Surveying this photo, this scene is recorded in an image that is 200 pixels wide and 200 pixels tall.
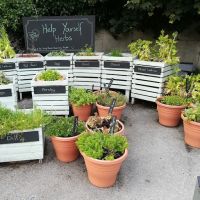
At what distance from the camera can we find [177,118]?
15.5 ft

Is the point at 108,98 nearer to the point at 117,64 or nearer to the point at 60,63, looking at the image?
the point at 117,64

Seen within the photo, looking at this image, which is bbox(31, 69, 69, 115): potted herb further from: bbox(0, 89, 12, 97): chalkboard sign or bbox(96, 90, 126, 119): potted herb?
bbox(96, 90, 126, 119): potted herb

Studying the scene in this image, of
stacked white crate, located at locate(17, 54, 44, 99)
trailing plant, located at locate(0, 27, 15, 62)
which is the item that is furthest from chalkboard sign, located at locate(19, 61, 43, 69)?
trailing plant, located at locate(0, 27, 15, 62)

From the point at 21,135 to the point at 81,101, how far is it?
1328 mm

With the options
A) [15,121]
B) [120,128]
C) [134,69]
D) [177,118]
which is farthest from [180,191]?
[134,69]

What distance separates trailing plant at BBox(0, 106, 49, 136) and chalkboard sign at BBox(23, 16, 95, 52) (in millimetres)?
2605

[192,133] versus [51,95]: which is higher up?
[51,95]

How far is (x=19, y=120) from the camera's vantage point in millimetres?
3439

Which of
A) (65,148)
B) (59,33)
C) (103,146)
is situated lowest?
(65,148)

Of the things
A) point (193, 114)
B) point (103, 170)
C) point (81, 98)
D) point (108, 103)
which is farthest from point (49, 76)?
point (193, 114)

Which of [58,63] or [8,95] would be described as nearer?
[8,95]

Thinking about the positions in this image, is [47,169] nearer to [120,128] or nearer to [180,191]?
[120,128]

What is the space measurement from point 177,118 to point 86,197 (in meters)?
2.27

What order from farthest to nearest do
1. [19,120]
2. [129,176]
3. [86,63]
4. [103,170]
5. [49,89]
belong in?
[86,63] < [49,89] < [129,176] < [19,120] < [103,170]
